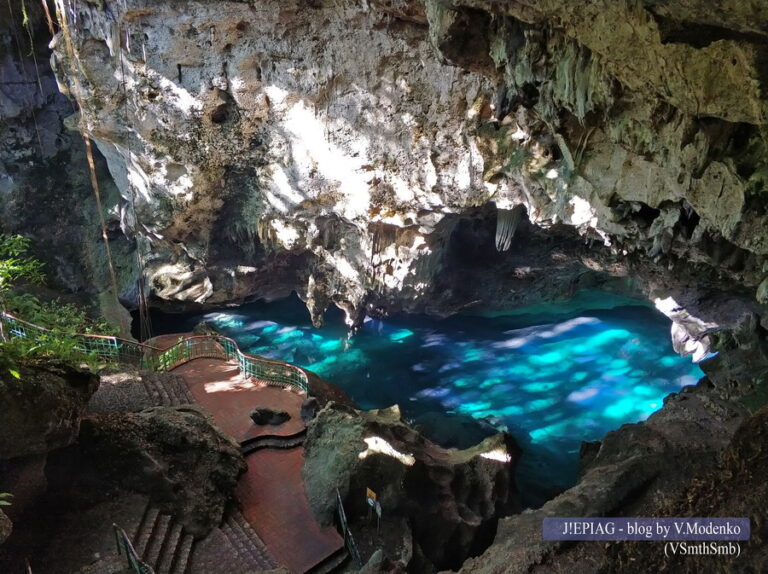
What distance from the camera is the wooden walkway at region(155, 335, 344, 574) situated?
9.45m

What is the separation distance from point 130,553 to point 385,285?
1118 centimetres

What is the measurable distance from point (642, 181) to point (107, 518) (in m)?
10.5

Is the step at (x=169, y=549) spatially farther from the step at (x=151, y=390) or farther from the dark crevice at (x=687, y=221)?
the dark crevice at (x=687, y=221)

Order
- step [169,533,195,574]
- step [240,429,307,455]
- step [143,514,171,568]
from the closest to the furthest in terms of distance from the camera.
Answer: step [143,514,171,568]
step [169,533,195,574]
step [240,429,307,455]

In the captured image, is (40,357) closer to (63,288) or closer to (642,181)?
(642,181)

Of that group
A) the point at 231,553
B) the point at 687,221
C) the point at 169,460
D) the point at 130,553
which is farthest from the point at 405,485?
the point at 687,221

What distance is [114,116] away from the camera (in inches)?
594

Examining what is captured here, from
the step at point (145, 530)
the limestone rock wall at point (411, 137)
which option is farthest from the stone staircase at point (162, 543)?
the limestone rock wall at point (411, 137)

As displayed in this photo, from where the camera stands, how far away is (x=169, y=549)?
8633 mm

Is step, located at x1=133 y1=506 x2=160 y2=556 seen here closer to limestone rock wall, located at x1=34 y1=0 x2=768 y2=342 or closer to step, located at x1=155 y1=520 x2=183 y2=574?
step, located at x1=155 y1=520 x2=183 y2=574

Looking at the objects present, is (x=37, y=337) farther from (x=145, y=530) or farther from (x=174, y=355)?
(x=145, y=530)

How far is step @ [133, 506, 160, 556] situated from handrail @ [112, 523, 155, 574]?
1.34ft

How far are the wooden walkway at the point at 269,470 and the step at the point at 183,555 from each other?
121 cm

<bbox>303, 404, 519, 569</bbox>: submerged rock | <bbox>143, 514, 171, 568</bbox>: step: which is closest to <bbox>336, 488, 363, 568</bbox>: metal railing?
<bbox>303, 404, 519, 569</bbox>: submerged rock
